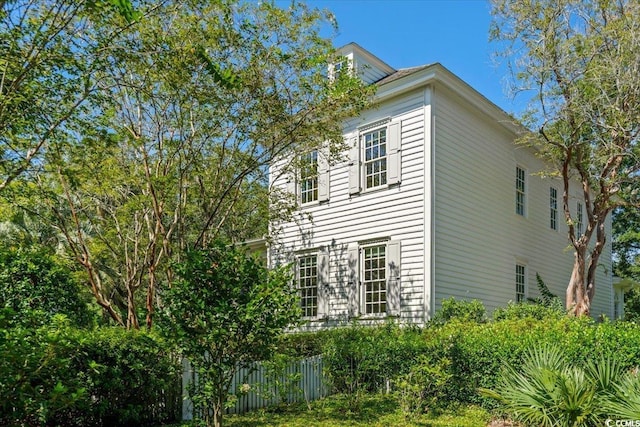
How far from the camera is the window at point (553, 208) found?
18.0m

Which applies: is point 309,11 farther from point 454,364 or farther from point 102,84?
point 454,364

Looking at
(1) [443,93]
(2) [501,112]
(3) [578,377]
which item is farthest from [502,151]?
(3) [578,377]

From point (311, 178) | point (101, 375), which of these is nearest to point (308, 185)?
point (311, 178)

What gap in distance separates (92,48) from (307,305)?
9.70 m

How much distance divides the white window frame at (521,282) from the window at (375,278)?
5.17 meters

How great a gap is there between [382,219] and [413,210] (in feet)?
3.18

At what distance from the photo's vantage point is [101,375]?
7.22 m

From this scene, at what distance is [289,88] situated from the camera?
1070cm

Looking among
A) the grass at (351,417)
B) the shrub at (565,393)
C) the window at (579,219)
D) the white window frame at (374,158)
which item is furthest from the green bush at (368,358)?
the window at (579,219)

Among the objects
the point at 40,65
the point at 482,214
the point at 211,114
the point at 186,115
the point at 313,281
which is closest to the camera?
the point at 40,65

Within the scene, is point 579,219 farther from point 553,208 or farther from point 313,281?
point 313,281

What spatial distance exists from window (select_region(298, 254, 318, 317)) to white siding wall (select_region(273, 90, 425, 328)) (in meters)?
0.37

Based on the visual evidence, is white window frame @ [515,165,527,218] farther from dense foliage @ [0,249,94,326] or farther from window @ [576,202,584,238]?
dense foliage @ [0,249,94,326]

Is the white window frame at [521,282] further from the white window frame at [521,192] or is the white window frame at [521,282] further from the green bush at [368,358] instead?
the green bush at [368,358]
